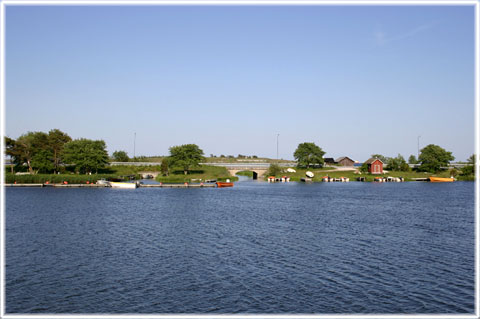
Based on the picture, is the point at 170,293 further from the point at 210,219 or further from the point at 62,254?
the point at 210,219

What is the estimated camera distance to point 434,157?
161 metres

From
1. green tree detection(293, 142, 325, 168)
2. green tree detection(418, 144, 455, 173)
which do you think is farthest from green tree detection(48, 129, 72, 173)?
green tree detection(418, 144, 455, 173)

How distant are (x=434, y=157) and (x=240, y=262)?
147 m

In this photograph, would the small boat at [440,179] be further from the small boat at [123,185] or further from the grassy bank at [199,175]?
the small boat at [123,185]

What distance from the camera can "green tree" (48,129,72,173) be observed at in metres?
144

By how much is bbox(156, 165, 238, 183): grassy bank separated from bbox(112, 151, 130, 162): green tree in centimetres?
4708

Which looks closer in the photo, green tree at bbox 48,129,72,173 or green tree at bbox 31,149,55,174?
green tree at bbox 31,149,55,174

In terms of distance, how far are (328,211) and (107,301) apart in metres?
46.4


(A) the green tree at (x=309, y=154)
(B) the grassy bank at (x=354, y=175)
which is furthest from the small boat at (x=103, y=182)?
(A) the green tree at (x=309, y=154)

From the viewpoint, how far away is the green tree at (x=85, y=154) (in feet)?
456

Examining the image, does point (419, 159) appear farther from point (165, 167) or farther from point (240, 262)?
point (240, 262)

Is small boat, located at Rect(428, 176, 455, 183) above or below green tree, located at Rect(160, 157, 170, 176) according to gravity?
below

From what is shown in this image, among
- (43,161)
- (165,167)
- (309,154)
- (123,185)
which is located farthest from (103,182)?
(309,154)

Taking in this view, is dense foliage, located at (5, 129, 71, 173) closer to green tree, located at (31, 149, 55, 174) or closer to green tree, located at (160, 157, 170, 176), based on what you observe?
green tree, located at (31, 149, 55, 174)
